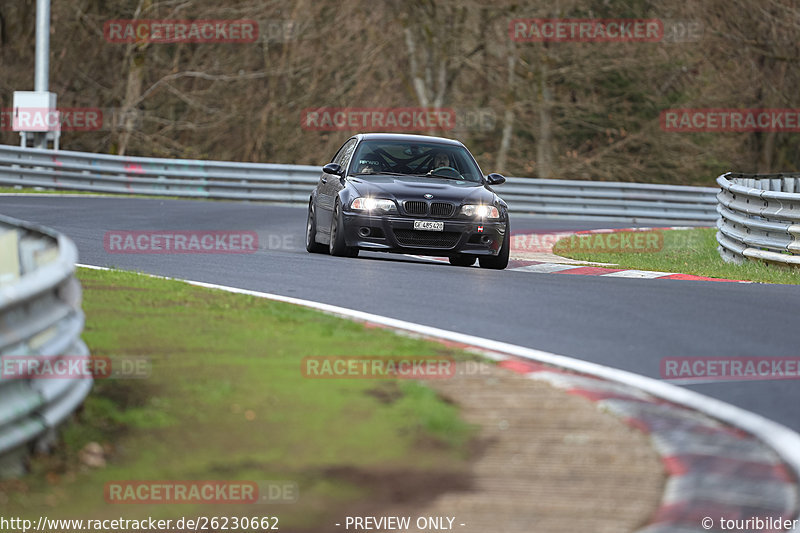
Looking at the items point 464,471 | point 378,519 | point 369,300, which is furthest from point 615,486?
point 369,300

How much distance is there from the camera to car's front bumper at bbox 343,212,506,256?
15.3m

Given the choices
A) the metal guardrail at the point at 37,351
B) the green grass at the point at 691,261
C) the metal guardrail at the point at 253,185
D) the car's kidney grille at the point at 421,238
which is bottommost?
the metal guardrail at the point at 253,185

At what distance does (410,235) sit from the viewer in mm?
15352

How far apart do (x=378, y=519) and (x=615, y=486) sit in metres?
1.08

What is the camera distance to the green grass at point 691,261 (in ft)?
54.4

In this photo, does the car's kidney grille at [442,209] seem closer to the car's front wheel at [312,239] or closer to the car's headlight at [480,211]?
the car's headlight at [480,211]

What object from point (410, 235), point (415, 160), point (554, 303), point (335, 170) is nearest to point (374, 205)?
point (410, 235)

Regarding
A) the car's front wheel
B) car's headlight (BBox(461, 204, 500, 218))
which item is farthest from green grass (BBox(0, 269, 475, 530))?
the car's front wheel

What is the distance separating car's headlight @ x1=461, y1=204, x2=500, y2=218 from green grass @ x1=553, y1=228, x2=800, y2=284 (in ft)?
9.05

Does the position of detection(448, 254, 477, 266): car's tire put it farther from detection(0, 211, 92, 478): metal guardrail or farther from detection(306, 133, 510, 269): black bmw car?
detection(0, 211, 92, 478): metal guardrail

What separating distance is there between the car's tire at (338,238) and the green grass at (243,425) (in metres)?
6.56

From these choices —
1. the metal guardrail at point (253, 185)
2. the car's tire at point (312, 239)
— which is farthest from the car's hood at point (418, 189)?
the metal guardrail at point (253, 185)

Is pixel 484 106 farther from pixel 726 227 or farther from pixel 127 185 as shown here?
pixel 726 227

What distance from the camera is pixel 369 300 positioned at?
1155cm
